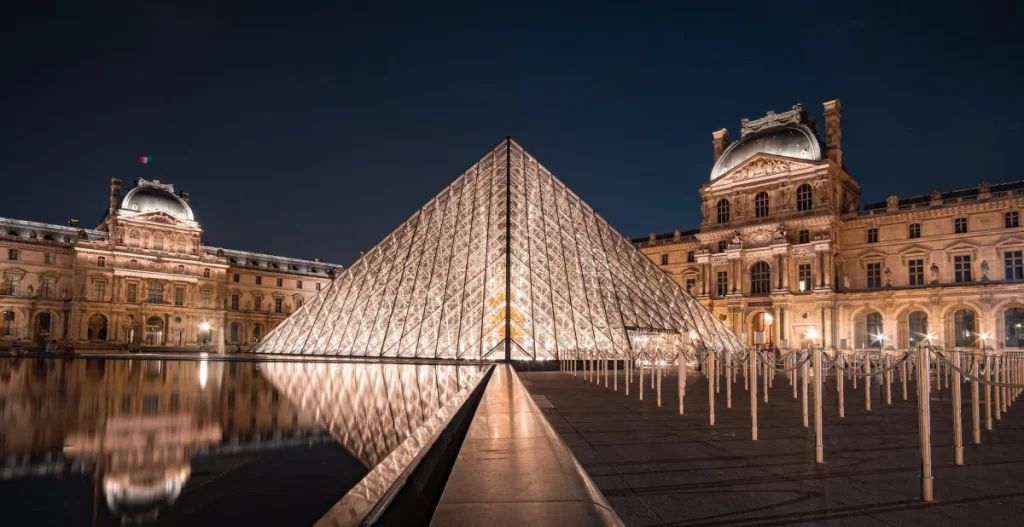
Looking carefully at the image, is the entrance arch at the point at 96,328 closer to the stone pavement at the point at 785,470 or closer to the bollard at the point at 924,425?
the stone pavement at the point at 785,470

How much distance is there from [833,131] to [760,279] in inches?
422

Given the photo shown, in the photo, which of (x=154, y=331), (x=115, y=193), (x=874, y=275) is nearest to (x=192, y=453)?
(x=874, y=275)

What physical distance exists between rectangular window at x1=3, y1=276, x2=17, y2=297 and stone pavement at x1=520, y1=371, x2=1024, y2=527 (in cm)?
5411

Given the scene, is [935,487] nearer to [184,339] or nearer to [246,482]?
[246,482]

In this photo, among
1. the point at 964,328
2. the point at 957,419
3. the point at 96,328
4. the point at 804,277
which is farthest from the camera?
the point at 96,328

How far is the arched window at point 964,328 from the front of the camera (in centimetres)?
3491

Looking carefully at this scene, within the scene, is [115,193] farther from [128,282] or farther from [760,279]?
[760,279]

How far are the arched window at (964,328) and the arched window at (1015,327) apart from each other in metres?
1.46

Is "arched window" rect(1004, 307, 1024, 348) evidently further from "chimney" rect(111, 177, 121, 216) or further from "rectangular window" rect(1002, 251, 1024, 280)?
"chimney" rect(111, 177, 121, 216)

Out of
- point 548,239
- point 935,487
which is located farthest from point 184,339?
point 935,487

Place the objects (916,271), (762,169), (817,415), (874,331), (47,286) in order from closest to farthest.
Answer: (817,415)
(916,271)
(874,331)
(762,169)
(47,286)

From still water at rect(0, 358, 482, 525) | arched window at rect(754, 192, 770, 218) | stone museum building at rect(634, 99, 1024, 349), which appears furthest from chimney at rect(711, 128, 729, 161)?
still water at rect(0, 358, 482, 525)

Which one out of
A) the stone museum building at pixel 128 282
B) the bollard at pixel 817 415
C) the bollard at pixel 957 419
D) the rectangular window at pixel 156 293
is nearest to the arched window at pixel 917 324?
the bollard at pixel 817 415

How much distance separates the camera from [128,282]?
172 feet
